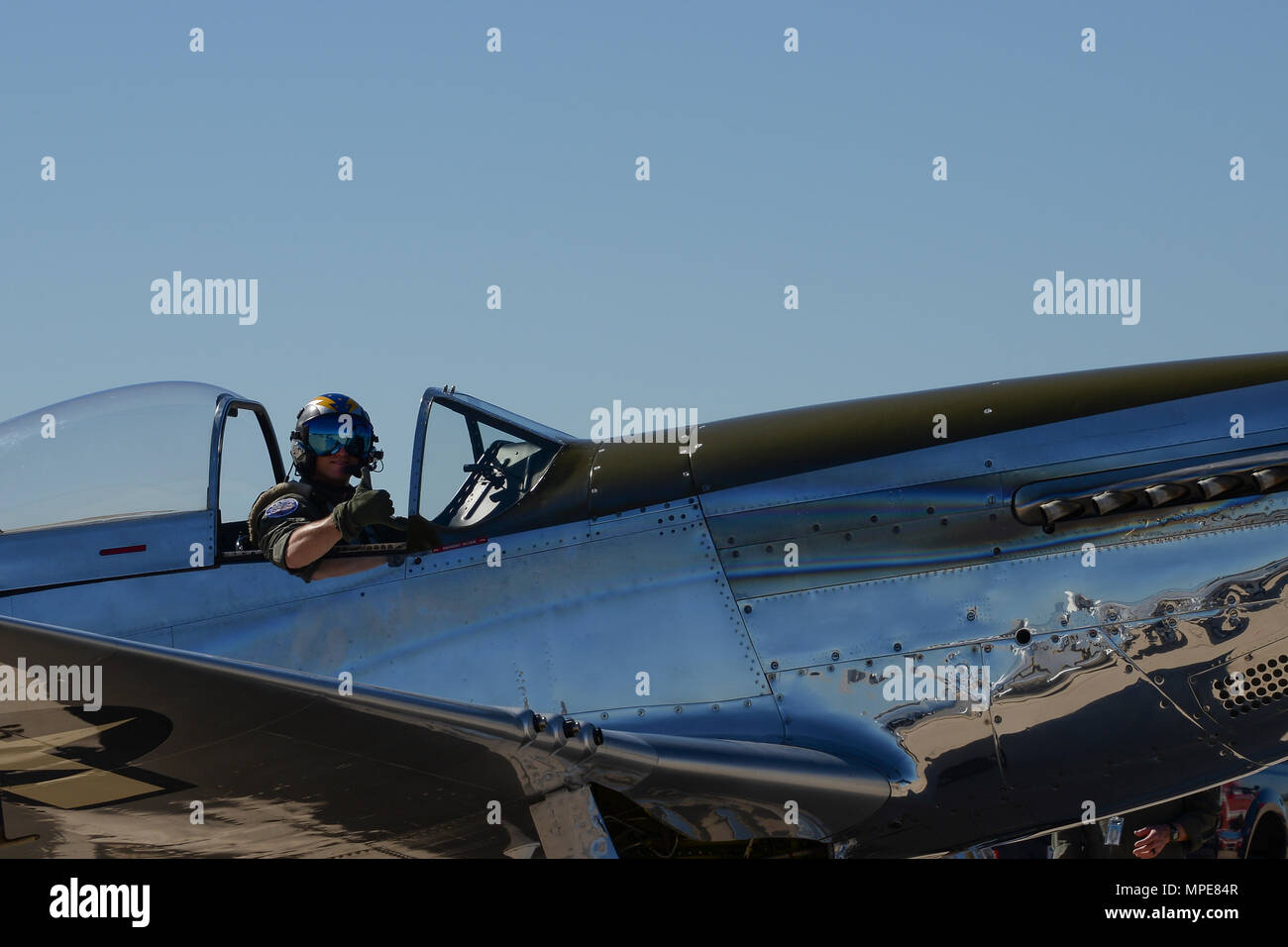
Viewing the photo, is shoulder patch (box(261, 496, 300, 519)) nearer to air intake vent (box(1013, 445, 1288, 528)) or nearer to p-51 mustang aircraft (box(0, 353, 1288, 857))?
p-51 mustang aircraft (box(0, 353, 1288, 857))

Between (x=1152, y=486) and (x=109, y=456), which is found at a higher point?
(x=109, y=456)

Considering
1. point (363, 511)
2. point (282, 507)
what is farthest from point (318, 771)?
point (282, 507)

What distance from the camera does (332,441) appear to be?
18.7 ft

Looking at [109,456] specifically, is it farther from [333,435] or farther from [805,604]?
[805,604]

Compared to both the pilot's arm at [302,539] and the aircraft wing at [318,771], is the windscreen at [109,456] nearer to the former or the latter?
the pilot's arm at [302,539]

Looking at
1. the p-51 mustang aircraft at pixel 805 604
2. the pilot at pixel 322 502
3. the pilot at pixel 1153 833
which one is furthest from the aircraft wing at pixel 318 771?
the pilot at pixel 1153 833

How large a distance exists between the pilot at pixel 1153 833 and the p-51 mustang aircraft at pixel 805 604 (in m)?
2.29

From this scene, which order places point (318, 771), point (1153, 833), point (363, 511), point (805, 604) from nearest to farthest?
point (318, 771)
point (363, 511)
point (805, 604)
point (1153, 833)

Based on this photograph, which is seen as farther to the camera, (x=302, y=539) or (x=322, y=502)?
(x=322, y=502)

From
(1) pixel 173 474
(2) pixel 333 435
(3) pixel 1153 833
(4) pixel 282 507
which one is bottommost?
(3) pixel 1153 833

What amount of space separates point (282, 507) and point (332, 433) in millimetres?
397

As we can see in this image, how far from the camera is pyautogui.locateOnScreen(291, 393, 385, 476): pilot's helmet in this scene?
569cm

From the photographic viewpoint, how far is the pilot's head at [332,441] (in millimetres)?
5691

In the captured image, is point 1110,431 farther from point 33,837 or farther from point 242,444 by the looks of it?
point 33,837
